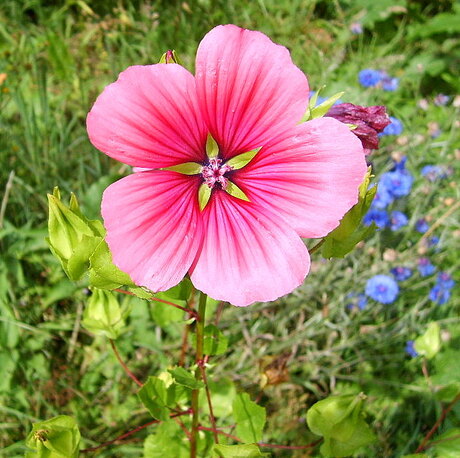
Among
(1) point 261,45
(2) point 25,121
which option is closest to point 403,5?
(2) point 25,121

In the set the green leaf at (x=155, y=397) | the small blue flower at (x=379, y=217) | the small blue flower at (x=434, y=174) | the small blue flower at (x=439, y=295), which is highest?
the green leaf at (x=155, y=397)

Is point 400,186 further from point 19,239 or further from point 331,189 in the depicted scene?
point 19,239

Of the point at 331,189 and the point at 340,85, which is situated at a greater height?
the point at 331,189

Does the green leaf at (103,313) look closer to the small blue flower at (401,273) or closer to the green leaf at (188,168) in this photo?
the green leaf at (188,168)

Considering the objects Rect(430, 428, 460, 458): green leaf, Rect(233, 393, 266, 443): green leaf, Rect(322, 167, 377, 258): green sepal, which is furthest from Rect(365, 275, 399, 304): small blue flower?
Rect(322, 167, 377, 258): green sepal

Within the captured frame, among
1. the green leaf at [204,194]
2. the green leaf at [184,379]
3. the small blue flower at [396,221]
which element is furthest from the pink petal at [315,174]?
the small blue flower at [396,221]

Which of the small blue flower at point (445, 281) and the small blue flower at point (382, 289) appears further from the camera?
the small blue flower at point (445, 281)

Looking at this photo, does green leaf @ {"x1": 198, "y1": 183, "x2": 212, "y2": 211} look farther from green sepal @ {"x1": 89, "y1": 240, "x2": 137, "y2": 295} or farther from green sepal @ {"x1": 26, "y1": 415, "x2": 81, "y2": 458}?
green sepal @ {"x1": 26, "y1": 415, "x2": 81, "y2": 458}
